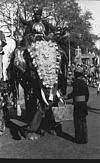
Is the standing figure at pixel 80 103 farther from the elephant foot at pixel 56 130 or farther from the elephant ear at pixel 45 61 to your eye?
the elephant foot at pixel 56 130

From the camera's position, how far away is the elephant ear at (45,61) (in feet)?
Result: 22.9

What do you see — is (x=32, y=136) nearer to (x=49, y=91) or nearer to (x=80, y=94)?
(x=49, y=91)

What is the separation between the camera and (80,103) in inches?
256

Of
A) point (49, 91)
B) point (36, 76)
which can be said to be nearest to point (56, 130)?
point (49, 91)

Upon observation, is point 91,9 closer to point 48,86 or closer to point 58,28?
point 48,86

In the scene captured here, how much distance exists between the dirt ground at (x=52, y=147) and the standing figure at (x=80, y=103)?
153 millimetres

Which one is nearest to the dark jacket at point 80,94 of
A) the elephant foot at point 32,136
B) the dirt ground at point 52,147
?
the dirt ground at point 52,147

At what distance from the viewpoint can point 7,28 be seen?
13.8 meters

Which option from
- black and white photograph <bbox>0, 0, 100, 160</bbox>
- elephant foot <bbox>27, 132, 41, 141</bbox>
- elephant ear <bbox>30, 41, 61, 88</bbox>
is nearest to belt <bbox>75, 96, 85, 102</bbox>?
black and white photograph <bbox>0, 0, 100, 160</bbox>

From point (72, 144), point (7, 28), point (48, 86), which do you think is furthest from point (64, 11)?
point (7, 28)

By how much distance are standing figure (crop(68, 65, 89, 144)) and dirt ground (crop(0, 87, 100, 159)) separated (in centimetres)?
→ 15

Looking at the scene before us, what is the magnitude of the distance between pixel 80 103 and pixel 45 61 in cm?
96

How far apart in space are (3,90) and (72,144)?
2.44m

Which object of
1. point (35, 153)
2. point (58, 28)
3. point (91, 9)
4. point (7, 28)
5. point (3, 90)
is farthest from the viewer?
point (7, 28)
